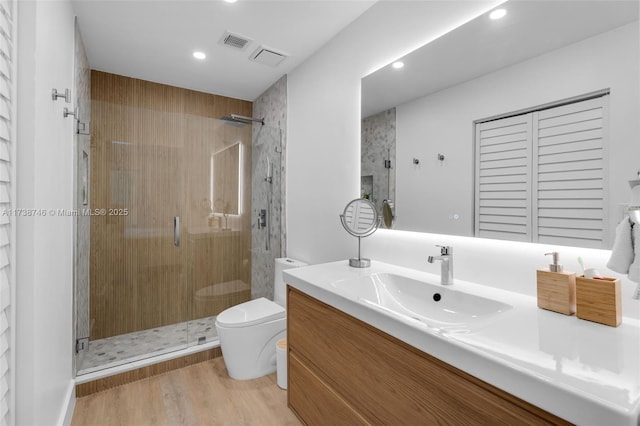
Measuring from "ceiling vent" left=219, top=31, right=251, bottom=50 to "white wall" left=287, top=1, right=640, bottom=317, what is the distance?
0.49 meters

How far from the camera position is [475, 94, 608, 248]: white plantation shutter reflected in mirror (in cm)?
102

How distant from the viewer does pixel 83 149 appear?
2111 millimetres

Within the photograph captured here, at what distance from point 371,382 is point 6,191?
53.5 inches

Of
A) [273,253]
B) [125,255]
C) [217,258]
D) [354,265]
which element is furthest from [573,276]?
[125,255]

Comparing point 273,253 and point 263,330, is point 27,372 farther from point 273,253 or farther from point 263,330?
point 273,253

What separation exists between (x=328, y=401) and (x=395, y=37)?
182cm

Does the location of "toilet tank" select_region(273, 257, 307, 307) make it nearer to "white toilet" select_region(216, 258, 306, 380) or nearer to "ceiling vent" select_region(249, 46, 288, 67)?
"white toilet" select_region(216, 258, 306, 380)

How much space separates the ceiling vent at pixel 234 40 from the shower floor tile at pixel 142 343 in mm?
2181

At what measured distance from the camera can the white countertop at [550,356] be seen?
54cm

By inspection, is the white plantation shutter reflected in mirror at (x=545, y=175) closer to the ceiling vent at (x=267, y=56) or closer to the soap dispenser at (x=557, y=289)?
the soap dispenser at (x=557, y=289)

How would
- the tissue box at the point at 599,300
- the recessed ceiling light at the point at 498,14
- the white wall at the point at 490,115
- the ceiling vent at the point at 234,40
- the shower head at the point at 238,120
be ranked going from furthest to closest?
the shower head at the point at 238,120 → the ceiling vent at the point at 234,40 → the recessed ceiling light at the point at 498,14 → the white wall at the point at 490,115 → the tissue box at the point at 599,300

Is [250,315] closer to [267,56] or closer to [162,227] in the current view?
[162,227]

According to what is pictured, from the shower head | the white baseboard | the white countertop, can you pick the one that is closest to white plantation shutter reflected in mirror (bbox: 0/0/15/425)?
the white baseboard

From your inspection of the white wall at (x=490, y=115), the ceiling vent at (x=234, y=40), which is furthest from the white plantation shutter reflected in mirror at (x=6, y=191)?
the white wall at (x=490, y=115)
